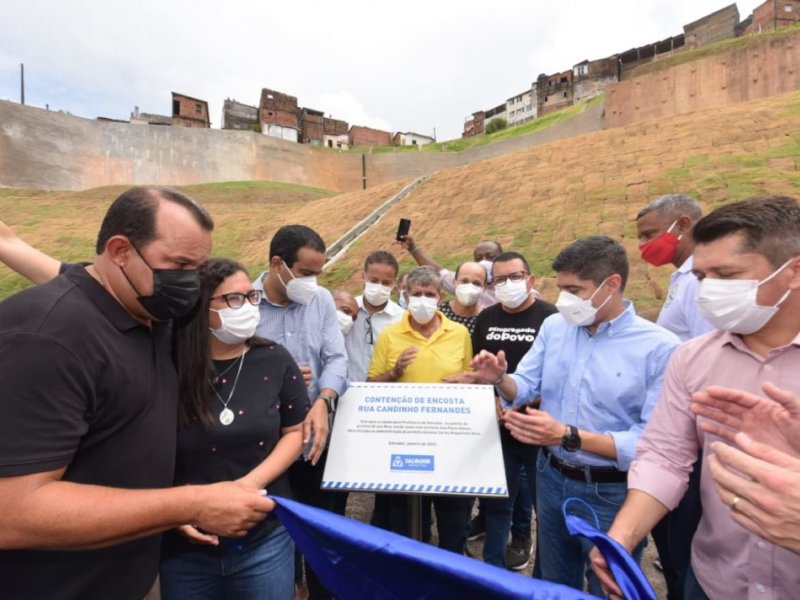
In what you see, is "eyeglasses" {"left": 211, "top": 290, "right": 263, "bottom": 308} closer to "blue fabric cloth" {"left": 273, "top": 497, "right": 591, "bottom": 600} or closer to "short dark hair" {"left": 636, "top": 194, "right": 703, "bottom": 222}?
"blue fabric cloth" {"left": 273, "top": 497, "right": 591, "bottom": 600}

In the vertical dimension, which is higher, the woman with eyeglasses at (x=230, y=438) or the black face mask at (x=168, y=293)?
the black face mask at (x=168, y=293)

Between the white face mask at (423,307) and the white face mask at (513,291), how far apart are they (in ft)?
1.80

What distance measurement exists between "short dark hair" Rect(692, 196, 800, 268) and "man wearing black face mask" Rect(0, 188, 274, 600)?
193 cm

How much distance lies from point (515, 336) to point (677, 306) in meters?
1.13

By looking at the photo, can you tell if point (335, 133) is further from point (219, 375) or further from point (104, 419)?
point (104, 419)

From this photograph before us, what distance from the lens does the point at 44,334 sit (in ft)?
4.04

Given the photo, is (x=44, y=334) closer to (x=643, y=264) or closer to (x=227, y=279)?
(x=227, y=279)

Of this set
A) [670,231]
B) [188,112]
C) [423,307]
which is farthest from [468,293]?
[188,112]

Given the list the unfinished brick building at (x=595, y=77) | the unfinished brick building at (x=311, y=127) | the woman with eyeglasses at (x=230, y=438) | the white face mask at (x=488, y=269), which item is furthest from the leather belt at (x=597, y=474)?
the unfinished brick building at (x=311, y=127)

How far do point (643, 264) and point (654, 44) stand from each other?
4869 centimetres

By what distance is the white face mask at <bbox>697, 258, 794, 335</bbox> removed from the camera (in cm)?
159

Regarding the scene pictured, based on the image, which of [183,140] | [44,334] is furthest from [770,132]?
[183,140]

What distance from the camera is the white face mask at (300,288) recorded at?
10.3ft

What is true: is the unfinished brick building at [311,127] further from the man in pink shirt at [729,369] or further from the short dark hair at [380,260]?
the man in pink shirt at [729,369]
